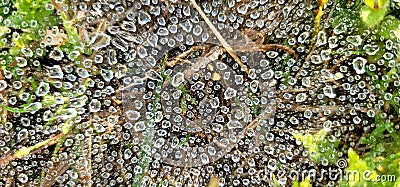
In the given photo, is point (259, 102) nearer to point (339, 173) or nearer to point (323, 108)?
point (323, 108)

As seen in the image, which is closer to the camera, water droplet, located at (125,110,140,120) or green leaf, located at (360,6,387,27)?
green leaf, located at (360,6,387,27)

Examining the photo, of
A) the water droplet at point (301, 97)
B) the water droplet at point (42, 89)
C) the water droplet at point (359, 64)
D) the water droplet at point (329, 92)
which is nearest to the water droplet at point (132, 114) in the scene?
the water droplet at point (42, 89)

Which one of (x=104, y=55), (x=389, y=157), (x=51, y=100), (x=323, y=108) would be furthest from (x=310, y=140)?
(x=51, y=100)

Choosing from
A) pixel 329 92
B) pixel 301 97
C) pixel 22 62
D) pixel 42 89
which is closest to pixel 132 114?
pixel 42 89

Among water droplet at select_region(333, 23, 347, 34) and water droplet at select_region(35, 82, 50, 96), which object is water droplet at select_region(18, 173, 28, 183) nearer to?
water droplet at select_region(35, 82, 50, 96)

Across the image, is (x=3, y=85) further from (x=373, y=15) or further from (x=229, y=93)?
(x=373, y=15)

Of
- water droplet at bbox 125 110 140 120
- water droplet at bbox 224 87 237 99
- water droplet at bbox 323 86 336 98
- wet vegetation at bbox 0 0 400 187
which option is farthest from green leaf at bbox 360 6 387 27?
water droplet at bbox 125 110 140 120

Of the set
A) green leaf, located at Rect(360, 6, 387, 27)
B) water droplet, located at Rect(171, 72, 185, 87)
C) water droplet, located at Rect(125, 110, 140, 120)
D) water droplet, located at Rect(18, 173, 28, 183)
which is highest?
green leaf, located at Rect(360, 6, 387, 27)

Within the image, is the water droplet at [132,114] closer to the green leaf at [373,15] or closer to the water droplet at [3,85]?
the water droplet at [3,85]

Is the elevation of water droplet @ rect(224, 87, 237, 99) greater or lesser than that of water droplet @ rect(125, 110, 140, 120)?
greater
